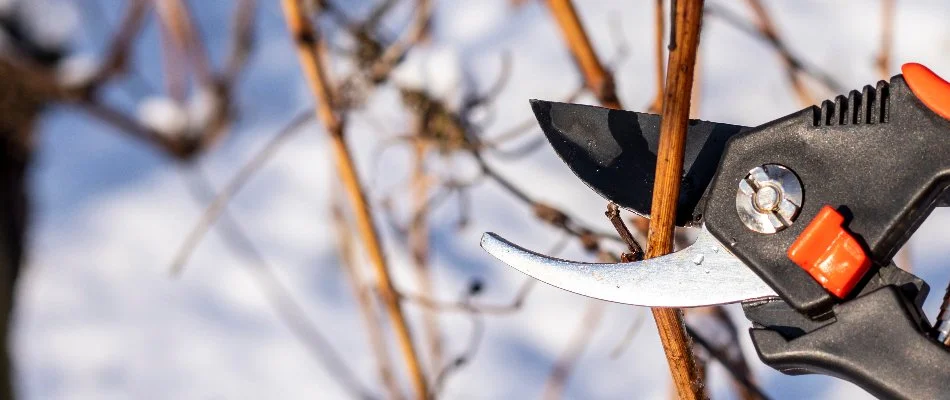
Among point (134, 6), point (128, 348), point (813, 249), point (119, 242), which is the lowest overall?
point (813, 249)

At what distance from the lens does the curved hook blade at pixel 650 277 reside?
40 centimetres

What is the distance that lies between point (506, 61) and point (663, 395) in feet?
1.48

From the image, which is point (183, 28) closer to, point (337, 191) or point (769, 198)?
point (337, 191)

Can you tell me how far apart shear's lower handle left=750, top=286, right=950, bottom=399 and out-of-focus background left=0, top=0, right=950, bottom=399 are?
1.39 ft

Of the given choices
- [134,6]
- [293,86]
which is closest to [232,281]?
[293,86]

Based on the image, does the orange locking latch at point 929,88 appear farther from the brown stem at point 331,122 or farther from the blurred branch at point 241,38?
the blurred branch at point 241,38

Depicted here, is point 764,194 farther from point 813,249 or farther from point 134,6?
point 134,6

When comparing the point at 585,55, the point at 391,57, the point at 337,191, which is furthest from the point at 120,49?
the point at 585,55

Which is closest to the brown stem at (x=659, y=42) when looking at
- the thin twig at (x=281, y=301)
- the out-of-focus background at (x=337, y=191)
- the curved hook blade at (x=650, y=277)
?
the curved hook blade at (x=650, y=277)

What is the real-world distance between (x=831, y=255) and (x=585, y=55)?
0.25 meters

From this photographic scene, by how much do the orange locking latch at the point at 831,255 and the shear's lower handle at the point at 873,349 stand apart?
0.05 feet

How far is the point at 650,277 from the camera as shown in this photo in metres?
0.40

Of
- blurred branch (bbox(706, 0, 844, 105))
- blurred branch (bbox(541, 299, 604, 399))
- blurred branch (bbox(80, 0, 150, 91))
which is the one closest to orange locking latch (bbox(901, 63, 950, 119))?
blurred branch (bbox(706, 0, 844, 105))

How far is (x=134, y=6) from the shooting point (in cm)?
132
